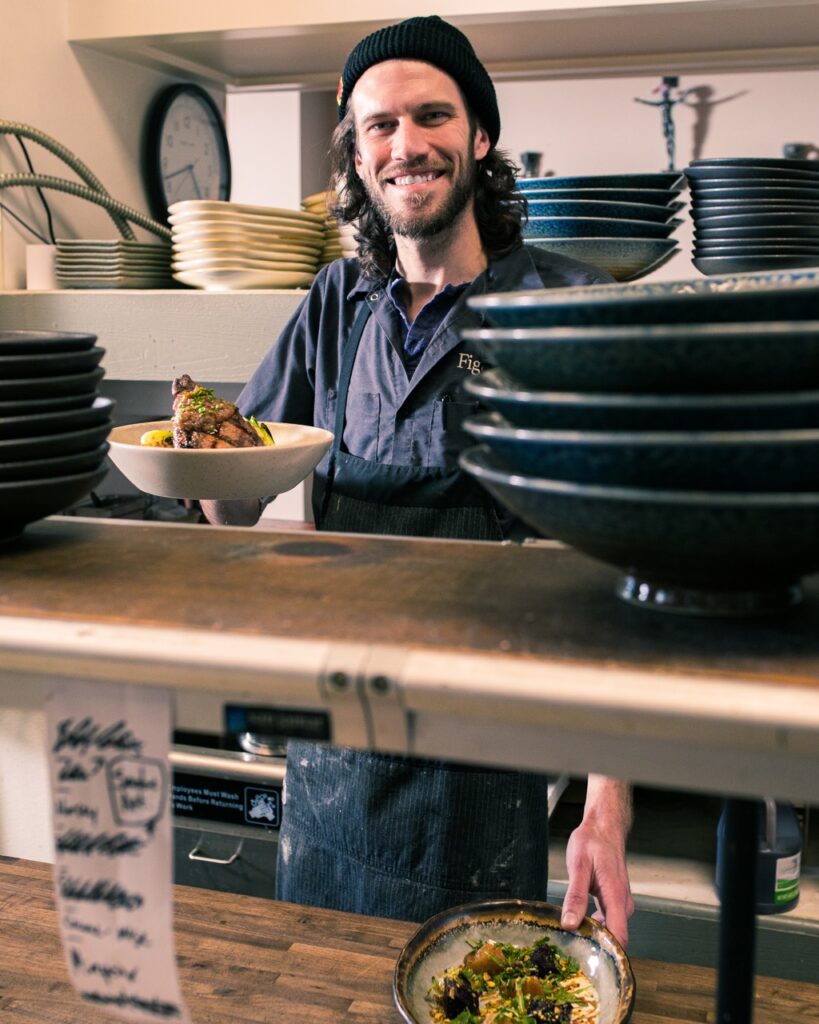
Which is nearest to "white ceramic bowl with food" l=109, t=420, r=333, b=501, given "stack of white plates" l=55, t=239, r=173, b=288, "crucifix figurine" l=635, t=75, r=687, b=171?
"stack of white plates" l=55, t=239, r=173, b=288

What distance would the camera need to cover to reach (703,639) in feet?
1.74

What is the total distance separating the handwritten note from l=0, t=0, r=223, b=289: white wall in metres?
1.93

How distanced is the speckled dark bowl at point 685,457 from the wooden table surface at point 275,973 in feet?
2.23

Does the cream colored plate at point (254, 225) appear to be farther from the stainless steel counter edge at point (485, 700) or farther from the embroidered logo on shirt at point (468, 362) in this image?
the stainless steel counter edge at point (485, 700)

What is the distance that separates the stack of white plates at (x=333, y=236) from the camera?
220 centimetres

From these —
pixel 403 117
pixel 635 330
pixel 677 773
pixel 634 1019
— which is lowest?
pixel 634 1019

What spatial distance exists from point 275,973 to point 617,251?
1.27 m

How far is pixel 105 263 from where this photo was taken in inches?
88.7

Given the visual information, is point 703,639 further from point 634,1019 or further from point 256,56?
point 256,56

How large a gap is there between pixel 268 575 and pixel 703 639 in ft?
0.86

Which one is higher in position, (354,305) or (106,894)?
(354,305)

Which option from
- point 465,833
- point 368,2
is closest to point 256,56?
point 368,2

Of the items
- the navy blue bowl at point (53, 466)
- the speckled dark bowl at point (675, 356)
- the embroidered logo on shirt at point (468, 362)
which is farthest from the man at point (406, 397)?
the speckled dark bowl at point (675, 356)

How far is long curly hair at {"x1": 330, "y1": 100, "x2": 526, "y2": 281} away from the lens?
1.93 m
